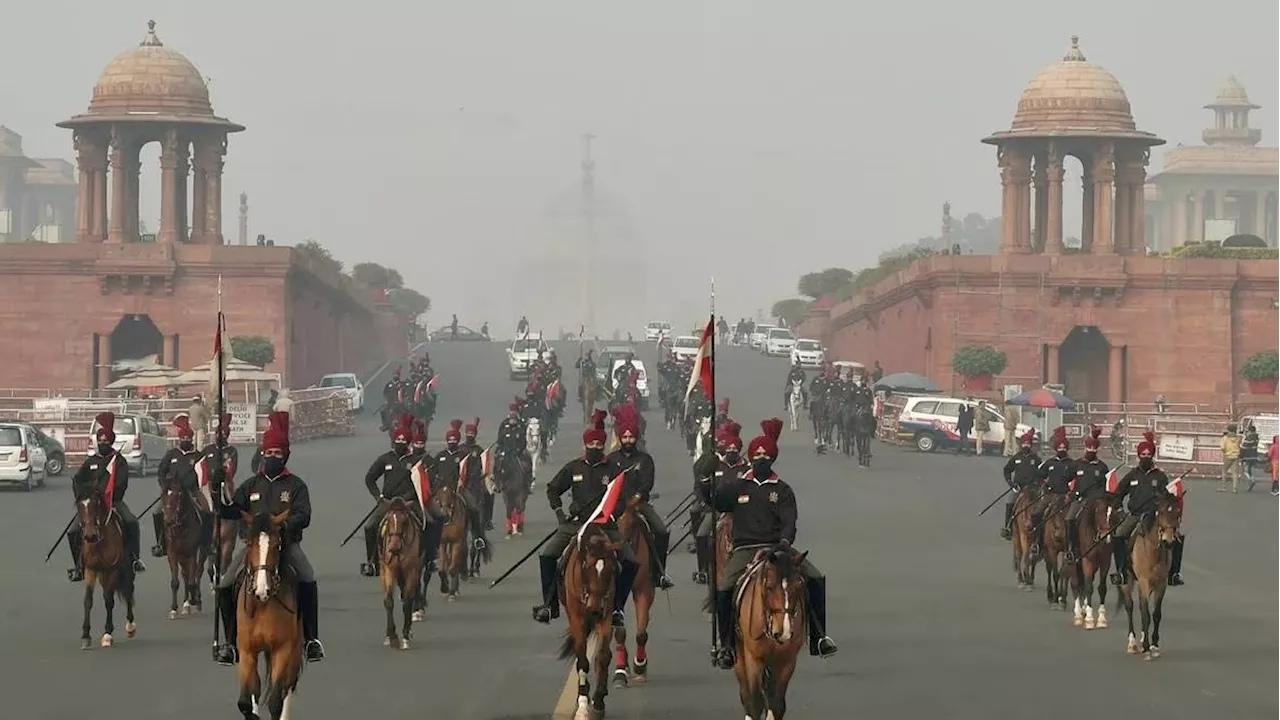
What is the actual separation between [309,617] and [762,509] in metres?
3.33

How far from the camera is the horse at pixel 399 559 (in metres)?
23.1

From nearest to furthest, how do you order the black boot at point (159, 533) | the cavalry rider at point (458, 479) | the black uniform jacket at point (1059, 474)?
the black boot at point (159, 533) < the cavalry rider at point (458, 479) < the black uniform jacket at point (1059, 474)

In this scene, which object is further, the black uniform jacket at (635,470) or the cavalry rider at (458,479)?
the cavalry rider at (458,479)

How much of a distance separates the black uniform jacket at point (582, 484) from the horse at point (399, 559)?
2.99 meters

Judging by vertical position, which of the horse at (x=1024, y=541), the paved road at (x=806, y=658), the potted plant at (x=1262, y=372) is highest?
the potted plant at (x=1262, y=372)

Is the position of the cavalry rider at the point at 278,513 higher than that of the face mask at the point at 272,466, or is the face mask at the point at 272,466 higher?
the face mask at the point at 272,466

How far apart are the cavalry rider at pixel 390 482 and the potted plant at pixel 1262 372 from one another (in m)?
59.3

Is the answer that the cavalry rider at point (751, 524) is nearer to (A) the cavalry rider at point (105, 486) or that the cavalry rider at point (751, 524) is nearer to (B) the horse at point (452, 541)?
(A) the cavalry rider at point (105, 486)

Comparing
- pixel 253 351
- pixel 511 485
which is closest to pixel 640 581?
pixel 511 485

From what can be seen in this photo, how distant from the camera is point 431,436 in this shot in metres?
68.4

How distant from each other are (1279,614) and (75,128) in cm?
6701

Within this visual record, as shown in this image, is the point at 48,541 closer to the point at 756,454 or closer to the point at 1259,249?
the point at 756,454

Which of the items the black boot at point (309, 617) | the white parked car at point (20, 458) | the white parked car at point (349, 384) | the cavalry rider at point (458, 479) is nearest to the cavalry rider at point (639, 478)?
the black boot at point (309, 617)

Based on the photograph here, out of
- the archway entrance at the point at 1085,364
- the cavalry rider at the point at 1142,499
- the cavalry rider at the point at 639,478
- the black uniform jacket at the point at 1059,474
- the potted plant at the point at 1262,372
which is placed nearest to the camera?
the cavalry rider at the point at 639,478
